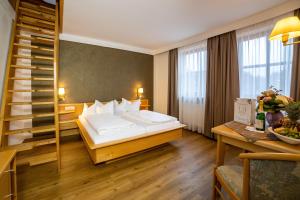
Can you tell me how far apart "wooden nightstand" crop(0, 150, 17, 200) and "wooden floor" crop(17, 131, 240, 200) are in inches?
18.8

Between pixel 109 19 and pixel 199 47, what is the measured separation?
7.78ft

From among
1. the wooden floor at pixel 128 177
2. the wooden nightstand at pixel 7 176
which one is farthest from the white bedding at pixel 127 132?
the wooden nightstand at pixel 7 176

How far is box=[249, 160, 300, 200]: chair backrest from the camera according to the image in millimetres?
757

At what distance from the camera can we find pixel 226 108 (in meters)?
3.04

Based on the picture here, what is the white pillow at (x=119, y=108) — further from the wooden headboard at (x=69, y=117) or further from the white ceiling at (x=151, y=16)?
the white ceiling at (x=151, y=16)

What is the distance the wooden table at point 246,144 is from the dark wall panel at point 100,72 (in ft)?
11.1

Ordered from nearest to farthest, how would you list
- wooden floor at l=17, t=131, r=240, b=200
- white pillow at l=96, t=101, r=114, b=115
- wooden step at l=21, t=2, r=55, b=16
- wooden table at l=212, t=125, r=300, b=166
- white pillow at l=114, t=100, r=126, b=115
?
wooden table at l=212, t=125, r=300, b=166 < wooden floor at l=17, t=131, r=240, b=200 < wooden step at l=21, t=2, r=55, b=16 < white pillow at l=96, t=101, r=114, b=115 < white pillow at l=114, t=100, r=126, b=115

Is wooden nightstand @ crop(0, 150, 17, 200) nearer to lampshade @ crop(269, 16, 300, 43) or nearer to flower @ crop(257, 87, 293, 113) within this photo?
flower @ crop(257, 87, 293, 113)

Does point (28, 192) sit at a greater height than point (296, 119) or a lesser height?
lesser

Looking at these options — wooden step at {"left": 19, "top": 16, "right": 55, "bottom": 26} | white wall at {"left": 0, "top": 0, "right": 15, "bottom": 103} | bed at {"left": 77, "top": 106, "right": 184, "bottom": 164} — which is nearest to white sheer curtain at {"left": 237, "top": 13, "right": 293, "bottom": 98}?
bed at {"left": 77, "top": 106, "right": 184, "bottom": 164}

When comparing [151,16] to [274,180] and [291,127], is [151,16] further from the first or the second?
[274,180]

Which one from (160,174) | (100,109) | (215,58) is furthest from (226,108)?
(100,109)

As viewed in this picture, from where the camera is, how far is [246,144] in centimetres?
127

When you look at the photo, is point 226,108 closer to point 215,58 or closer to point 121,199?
point 215,58
